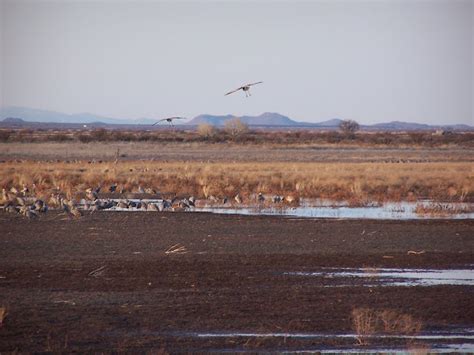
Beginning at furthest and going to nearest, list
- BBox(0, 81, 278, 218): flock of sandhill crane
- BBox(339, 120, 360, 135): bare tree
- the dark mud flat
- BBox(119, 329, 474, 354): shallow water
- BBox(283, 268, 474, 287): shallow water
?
1. BBox(339, 120, 360, 135): bare tree
2. BBox(0, 81, 278, 218): flock of sandhill crane
3. BBox(283, 268, 474, 287): shallow water
4. the dark mud flat
5. BBox(119, 329, 474, 354): shallow water

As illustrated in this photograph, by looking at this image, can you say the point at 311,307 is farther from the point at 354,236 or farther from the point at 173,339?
the point at 354,236

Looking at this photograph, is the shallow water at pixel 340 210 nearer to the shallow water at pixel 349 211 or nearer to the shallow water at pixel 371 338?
the shallow water at pixel 349 211

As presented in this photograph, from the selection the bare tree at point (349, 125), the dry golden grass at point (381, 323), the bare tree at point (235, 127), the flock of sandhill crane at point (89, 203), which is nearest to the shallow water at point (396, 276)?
the dry golden grass at point (381, 323)

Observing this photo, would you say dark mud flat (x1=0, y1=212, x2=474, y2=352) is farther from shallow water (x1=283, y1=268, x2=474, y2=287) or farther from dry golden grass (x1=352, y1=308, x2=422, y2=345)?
shallow water (x1=283, y1=268, x2=474, y2=287)

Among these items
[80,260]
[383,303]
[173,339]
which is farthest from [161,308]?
[80,260]

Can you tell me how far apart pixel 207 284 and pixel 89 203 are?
516 inches

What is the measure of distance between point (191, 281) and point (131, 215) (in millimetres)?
10251

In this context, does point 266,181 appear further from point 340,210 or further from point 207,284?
point 207,284

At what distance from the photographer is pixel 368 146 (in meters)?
79.6

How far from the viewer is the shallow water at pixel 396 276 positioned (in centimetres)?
1400

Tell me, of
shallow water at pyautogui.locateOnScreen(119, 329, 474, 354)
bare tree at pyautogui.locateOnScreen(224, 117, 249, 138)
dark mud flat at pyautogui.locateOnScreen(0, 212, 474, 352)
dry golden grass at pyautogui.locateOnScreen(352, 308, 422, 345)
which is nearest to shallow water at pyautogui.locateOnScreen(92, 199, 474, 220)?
dark mud flat at pyautogui.locateOnScreen(0, 212, 474, 352)

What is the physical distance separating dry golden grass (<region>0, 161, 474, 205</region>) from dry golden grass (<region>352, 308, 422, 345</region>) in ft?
55.1

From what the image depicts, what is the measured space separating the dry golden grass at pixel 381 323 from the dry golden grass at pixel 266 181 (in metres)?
16.8

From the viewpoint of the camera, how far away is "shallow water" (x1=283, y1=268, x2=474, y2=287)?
14.0m
